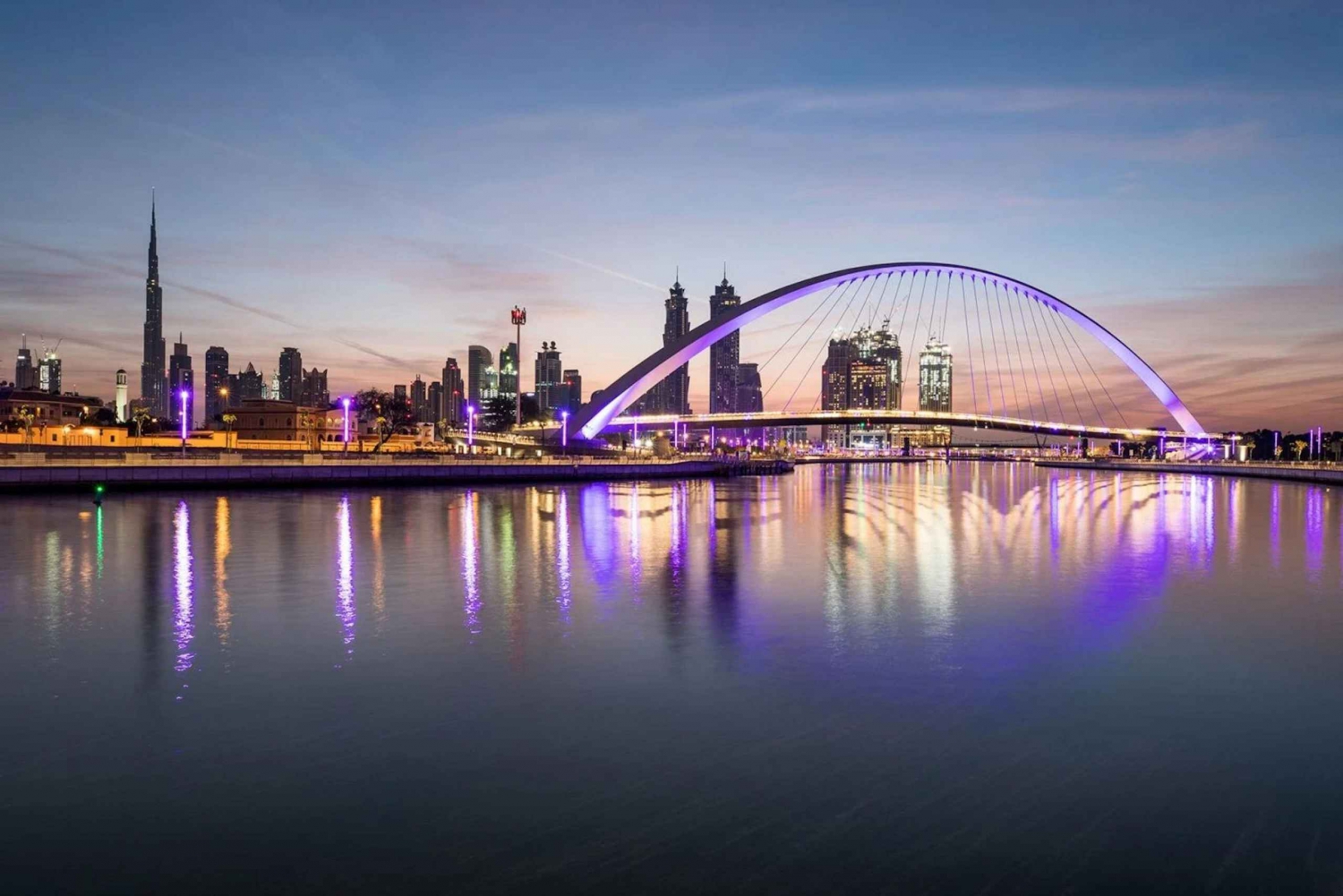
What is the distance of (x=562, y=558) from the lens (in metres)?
20.2

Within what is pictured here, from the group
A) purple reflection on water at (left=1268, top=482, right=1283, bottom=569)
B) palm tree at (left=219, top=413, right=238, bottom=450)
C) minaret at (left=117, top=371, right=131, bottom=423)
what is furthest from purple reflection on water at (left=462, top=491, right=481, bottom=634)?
minaret at (left=117, top=371, right=131, bottom=423)

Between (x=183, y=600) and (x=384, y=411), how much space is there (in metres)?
96.3

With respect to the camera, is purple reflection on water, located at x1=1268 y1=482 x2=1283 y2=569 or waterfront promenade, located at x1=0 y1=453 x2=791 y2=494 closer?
purple reflection on water, located at x1=1268 y1=482 x2=1283 y2=569

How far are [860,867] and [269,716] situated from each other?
17.2ft

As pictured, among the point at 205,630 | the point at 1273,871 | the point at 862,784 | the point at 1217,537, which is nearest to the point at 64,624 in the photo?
the point at 205,630

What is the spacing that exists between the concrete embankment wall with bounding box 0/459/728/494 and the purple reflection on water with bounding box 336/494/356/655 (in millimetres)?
22496

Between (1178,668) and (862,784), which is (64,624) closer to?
(862,784)

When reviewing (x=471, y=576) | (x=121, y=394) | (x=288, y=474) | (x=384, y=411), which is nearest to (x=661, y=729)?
(x=471, y=576)

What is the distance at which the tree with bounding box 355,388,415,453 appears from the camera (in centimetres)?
10731

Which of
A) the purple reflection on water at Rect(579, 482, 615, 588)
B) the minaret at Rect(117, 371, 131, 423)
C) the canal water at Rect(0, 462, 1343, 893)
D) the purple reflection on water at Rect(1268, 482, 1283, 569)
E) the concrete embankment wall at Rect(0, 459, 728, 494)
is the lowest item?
the purple reflection on water at Rect(1268, 482, 1283, 569)

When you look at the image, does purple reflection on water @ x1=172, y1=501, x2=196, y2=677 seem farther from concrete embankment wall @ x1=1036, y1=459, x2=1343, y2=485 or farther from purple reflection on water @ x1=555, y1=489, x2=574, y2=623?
concrete embankment wall @ x1=1036, y1=459, x2=1343, y2=485

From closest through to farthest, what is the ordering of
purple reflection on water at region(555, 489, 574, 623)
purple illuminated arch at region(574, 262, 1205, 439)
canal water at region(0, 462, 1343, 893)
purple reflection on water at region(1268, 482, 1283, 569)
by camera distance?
canal water at region(0, 462, 1343, 893) → purple reflection on water at region(555, 489, 574, 623) → purple reflection on water at region(1268, 482, 1283, 569) → purple illuminated arch at region(574, 262, 1205, 439)

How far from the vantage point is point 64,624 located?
39.9 ft

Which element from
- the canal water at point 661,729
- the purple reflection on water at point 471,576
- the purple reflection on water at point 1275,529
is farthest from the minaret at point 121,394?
the purple reflection on water at point 1275,529
